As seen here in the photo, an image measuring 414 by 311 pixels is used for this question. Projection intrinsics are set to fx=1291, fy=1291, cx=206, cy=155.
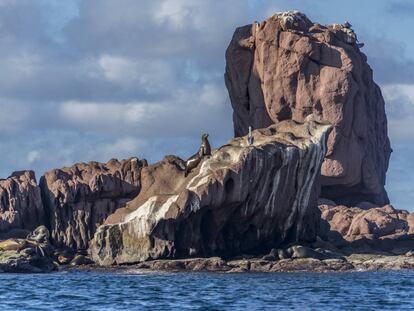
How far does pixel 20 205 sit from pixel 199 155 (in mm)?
A: 16655

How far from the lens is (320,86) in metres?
119

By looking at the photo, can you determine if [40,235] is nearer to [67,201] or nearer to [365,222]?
[67,201]

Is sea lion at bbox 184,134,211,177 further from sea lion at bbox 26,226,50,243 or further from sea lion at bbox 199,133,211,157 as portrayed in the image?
sea lion at bbox 26,226,50,243

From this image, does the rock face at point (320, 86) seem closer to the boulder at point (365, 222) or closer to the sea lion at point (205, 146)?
the boulder at point (365, 222)

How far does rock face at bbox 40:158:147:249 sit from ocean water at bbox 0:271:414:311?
14734 millimetres

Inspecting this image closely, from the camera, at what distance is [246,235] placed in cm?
8969

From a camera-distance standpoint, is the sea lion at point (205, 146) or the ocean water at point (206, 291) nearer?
the ocean water at point (206, 291)

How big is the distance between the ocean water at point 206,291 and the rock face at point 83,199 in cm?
1473

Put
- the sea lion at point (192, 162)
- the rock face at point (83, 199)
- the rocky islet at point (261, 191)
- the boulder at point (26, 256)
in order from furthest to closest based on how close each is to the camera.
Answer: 1. the rock face at point (83, 199)
2. the sea lion at point (192, 162)
3. the rocky islet at point (261, 191)
4. the boulder at point (26, 256)

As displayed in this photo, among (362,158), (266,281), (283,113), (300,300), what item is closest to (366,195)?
(362,158)

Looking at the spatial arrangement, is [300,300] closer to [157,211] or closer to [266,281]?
[266,281]

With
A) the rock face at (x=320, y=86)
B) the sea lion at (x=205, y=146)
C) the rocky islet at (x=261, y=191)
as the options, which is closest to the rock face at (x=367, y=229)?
the rocky islet at (x=261, y=191)

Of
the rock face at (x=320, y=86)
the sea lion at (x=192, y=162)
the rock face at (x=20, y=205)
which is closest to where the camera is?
the sea lion at (x=192, y=162)

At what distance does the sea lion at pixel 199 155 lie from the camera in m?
89.8
